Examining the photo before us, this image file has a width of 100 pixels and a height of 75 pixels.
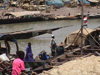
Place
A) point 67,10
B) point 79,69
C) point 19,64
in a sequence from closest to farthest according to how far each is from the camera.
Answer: point 19,64
point 79,69
point 67,10

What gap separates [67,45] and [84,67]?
22.9ft

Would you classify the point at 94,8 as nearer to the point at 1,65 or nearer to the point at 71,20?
the point at 71,20

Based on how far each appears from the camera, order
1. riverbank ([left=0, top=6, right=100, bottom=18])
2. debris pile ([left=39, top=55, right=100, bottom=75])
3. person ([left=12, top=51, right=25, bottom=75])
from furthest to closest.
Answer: riverbank ([left=0, top=6, right=100, bottom=18])
debris pile ([left=39, top=55, right=100, bottom=75])
person ([left=12, top=51, right=25, bottom=75])

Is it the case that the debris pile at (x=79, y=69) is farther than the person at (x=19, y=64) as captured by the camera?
Yes

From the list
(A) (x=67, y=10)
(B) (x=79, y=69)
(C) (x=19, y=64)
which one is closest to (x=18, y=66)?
(C) (x=19, y=64)

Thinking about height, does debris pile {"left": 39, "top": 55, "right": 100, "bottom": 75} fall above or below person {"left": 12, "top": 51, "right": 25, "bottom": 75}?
below

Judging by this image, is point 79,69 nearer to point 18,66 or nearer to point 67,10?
point 18,66

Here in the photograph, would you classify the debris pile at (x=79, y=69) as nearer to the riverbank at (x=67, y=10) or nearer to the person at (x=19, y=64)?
the person at (x=19, y=64)

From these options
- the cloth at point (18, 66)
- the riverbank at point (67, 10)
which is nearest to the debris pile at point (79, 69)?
the cloth at point (18, 66)

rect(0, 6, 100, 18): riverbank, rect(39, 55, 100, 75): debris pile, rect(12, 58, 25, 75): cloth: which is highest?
rect(12, 58, 25, 75): cloth

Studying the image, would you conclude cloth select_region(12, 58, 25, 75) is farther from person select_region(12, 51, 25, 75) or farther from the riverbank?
the riverbank

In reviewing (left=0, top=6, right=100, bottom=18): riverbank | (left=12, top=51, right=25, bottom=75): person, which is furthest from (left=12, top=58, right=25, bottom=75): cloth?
(left=0, top=6, right=100, bottom=18): riverbank

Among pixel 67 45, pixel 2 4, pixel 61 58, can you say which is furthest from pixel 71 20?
pixel 61 58

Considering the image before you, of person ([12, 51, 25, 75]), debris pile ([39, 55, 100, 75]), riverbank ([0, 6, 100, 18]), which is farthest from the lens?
riverbank ([0, 6, 100, 18])
